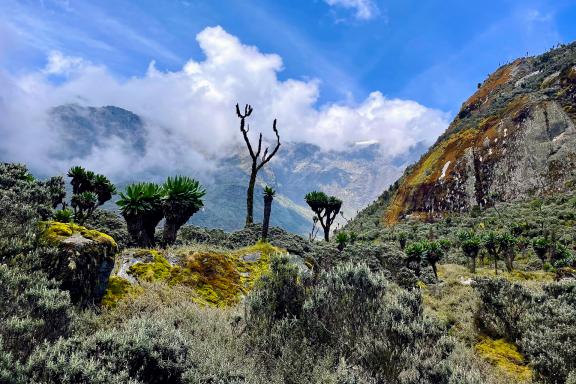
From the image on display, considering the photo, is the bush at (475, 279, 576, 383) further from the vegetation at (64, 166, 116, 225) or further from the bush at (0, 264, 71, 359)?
the vegetation at (64, 166, 116, 225)

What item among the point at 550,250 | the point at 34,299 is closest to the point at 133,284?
the point at 34,299

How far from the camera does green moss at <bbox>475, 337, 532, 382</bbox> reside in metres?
8.82

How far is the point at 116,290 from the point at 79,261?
1550mm

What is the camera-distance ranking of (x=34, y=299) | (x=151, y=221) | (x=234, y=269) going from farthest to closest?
(x=151, y=221) < (x=234, y=269) < (x=34, y=299)

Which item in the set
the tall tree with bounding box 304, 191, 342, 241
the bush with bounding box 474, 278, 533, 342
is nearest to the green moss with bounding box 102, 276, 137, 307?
the bush with bounding box 474, 278, 533, 342

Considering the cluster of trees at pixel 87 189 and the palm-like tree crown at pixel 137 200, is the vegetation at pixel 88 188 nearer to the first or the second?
the cluster of trees at pixel 87 189

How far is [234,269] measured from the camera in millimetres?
13617

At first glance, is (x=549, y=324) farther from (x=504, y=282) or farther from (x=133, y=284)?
(x=133, y=284)

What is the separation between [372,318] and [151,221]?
13426 millimetres

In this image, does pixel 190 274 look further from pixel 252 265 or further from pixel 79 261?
pixel 79 261

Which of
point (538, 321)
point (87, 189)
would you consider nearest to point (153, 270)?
point (538, 321)

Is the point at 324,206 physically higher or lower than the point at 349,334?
higher

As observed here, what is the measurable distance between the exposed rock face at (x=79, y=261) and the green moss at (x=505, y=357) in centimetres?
916

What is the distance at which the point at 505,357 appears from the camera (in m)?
9.90
